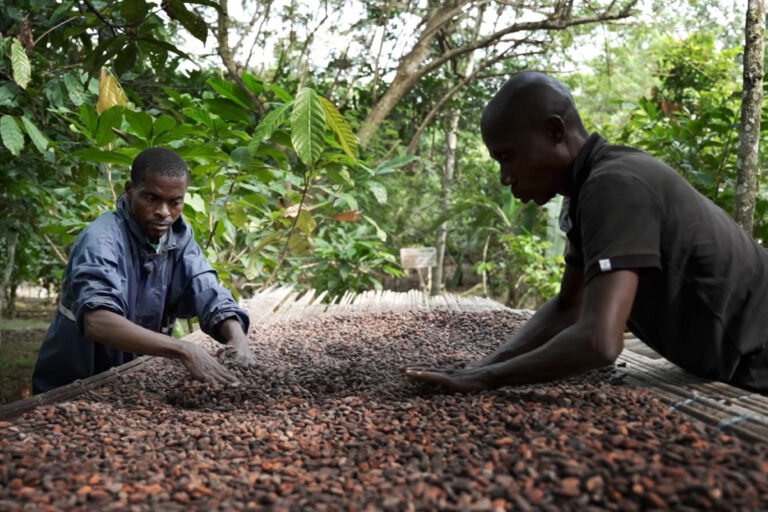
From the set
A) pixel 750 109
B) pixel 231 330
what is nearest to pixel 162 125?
pixel 231 330

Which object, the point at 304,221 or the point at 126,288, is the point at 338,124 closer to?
the point at 304,221

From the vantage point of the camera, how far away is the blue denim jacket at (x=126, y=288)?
1.91 metres

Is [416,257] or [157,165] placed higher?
[157,165]

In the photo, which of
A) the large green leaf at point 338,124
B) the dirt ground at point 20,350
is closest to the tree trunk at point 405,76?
the large green leaf at point 338,124

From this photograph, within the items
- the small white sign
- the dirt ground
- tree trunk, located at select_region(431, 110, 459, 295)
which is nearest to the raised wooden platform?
the small white sign

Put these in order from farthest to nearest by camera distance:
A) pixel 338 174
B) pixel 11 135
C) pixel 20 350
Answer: pixel 20 350
pixel 338 174
pixel 11 135

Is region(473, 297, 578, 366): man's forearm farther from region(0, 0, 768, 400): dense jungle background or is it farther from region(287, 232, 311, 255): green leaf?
region(287, 232, 311, 255): green leaf

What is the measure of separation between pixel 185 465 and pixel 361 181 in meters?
2.72

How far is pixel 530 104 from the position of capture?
1.53 metres

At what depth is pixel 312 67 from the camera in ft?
21.7

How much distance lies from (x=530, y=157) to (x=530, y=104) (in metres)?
0.13

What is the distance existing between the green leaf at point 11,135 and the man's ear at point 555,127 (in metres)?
2.03

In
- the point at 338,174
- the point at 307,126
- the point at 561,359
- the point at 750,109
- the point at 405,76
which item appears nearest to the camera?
the point at 561,359

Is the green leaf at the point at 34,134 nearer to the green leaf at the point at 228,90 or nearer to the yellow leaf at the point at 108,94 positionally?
the yellow leaf at the point at 108,94
